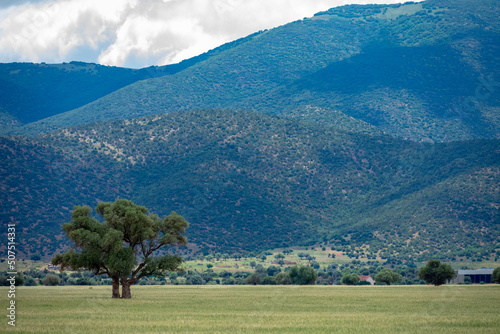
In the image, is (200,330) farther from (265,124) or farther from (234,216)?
(265,124)

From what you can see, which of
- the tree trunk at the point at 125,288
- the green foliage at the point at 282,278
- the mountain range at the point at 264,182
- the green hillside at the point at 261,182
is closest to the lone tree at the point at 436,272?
the green foliage at the point at 282,278

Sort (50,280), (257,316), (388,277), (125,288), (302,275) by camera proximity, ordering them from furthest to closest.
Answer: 1. (302,275)
2. (388,277)
3. (50,280)
4. (125,288)
5. (257,316)

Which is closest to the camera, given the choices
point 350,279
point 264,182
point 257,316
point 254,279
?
point 257,316

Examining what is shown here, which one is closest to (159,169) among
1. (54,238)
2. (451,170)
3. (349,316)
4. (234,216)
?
(234,216)

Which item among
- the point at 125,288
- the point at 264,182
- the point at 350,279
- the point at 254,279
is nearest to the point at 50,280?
the point at 254,279

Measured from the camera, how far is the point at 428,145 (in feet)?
498

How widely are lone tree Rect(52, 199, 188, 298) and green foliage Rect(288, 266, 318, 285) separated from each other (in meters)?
38.2

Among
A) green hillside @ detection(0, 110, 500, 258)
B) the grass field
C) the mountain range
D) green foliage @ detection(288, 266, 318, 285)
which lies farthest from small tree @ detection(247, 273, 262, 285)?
the grass field

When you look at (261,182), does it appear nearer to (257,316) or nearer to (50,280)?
(50,280)

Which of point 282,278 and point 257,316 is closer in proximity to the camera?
point 257,316

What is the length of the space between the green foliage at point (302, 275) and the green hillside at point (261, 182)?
32551 mm

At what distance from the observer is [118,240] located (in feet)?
145

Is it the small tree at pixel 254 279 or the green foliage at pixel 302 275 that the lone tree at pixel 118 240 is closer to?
the small tree at pixel 254 279

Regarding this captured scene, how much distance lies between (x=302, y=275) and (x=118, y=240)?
43460mm
